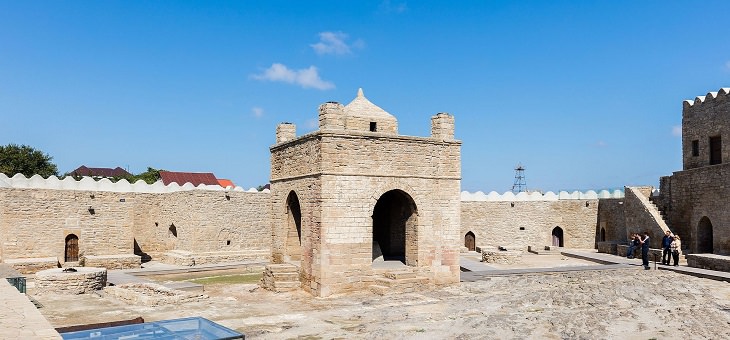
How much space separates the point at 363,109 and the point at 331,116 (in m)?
2.02

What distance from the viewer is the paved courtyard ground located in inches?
422

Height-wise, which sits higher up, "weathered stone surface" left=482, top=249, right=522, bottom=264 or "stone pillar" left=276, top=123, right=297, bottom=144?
"stone pillar" left=276, top=123, right=297, bottom=144

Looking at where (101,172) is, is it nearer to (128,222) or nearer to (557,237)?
(128,222)

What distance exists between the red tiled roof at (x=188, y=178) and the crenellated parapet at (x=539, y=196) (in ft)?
118

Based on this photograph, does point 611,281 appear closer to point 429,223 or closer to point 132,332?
point 429,223

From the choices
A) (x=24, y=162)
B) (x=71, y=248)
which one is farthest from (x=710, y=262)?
(x=24, y=162)

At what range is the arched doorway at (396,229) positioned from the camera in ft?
54.2

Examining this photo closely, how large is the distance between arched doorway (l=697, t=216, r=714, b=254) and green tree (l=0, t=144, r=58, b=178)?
46348 mm

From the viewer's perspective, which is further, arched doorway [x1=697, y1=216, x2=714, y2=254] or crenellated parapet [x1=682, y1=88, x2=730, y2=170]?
crenellated parapet [x1=682, y1=88, x2=730, y2=170]

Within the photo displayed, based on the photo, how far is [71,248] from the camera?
22.4 metres

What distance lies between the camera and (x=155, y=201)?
25625 millimetres

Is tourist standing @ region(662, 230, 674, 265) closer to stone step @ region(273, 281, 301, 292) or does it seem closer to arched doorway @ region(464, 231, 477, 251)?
arched doorway @ region(464, 231, 477, 251)

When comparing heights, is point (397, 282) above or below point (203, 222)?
below

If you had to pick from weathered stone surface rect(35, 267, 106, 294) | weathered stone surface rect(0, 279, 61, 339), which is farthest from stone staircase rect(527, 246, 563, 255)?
weathered stone surface rect(0, 279, 61, 339)
